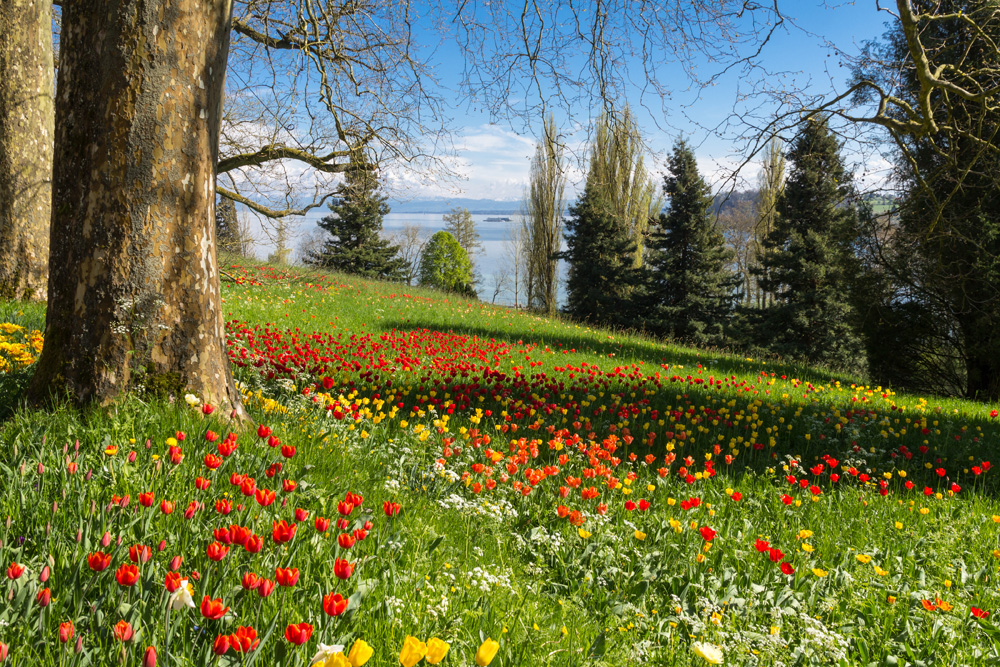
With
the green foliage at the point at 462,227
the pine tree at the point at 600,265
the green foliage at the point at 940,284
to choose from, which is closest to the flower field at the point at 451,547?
the green foliage at the point at 940,284

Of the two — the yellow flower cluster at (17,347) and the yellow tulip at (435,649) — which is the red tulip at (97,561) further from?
the yellow flower cluster at (17,347)

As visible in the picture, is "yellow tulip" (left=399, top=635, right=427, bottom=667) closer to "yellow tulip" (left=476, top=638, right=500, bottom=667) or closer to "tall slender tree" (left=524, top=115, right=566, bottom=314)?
"yellow tulip" (left=476, top=638, right=500, bottom=667)

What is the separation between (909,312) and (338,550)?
13827 mm

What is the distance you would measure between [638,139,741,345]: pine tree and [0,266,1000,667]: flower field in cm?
1767

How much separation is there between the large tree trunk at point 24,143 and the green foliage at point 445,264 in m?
38.0

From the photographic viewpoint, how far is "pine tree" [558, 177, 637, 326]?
25.1 m

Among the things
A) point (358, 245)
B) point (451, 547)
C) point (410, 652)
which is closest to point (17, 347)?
point (451, 547)

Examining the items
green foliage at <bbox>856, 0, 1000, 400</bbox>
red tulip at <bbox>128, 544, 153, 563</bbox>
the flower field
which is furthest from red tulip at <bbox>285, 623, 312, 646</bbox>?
green foliage at <bbox>856, 0, 1000, 400</bbox>

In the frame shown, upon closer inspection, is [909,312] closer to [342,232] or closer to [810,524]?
[810,524]

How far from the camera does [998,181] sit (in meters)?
5.13

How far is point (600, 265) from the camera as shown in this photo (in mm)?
25578

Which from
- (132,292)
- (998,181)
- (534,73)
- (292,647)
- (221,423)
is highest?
(534,73)

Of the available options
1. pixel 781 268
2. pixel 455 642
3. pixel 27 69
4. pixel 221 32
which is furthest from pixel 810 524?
pixel 781 268

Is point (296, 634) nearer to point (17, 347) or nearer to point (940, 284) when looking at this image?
point (17, 347)
